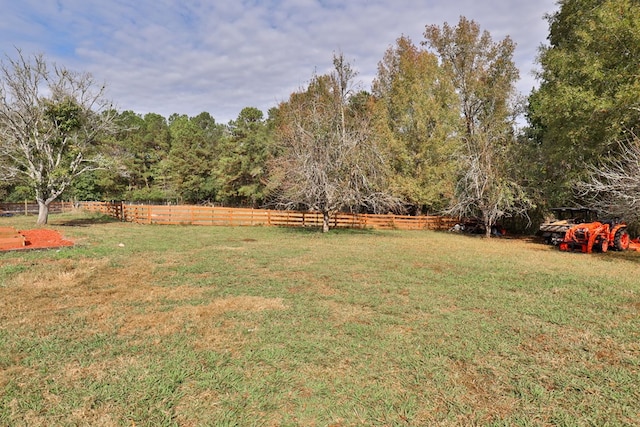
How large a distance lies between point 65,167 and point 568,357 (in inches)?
873

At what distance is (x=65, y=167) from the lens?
18.2m

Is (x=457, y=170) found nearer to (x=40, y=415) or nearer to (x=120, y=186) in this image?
(x=40, y=415)

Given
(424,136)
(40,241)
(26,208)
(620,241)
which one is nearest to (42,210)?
(40,241)

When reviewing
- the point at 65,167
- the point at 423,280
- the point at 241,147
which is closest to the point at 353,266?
the point at 423,280

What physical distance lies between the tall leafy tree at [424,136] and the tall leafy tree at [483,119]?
107 centimetres

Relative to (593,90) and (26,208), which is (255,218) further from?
(26,208)

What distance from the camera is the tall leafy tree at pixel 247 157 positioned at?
3197 cm

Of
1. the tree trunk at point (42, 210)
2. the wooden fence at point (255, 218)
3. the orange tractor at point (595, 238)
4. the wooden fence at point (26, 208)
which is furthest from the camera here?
the wooden fence at point (26, 208)

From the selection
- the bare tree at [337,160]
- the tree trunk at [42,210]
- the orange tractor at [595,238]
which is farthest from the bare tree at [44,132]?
the orange tractor at [595,238]

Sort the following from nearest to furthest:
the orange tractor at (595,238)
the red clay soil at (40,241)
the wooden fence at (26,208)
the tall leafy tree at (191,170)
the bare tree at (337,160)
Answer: the red clay soil at (40,241)
the orange tractor at (595,238)
the bare tree at (337,160)
the wooden fence at (26,208)
the tall leafy tree at (191,170)

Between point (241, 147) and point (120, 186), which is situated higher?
point (241, 147)

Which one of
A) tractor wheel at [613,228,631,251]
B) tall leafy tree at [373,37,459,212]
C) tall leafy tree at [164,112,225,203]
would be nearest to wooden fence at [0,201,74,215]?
tall leafy tree at [164,112,225,203]

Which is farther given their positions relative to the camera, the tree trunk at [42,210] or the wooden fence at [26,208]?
the wooden fence at [26,208]

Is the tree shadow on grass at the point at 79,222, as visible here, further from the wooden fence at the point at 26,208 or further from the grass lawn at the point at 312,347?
the grass lawn at the point at 312,347
